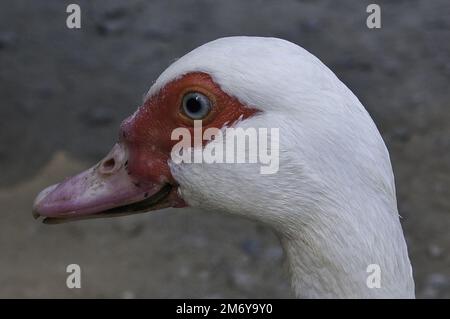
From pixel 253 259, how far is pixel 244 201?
8.27 ft

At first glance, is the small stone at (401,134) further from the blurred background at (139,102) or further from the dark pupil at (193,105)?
the dark pupil at (193,105)

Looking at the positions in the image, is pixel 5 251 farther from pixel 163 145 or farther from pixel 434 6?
pixel 434 6

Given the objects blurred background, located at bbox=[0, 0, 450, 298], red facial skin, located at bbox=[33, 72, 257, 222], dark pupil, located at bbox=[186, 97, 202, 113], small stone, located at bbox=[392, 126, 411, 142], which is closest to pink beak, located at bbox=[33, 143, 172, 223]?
red facial skin, located at bbox=[33, 72, 257, 222]

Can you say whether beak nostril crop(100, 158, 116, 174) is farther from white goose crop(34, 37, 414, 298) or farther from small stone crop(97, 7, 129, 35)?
small stone crop(97, 7, 129, 35)

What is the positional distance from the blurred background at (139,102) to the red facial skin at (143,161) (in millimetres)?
2087

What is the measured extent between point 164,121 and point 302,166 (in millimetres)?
410

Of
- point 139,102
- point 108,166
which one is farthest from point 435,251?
point 108,166

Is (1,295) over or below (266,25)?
below

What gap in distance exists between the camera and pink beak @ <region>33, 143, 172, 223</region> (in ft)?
7.01

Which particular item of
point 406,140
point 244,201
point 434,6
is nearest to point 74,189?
point 244,201

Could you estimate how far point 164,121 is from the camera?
6.63 ft

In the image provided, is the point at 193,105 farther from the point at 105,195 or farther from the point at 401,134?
the point at 401,134

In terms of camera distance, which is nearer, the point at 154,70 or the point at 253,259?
the point at 253,259
